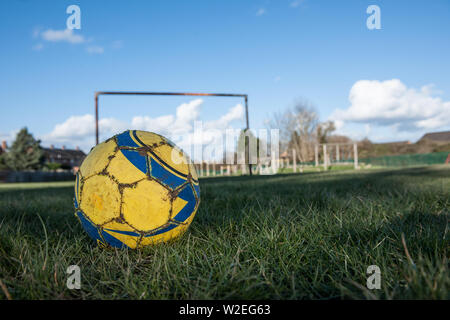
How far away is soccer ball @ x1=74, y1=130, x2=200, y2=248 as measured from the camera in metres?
1.84

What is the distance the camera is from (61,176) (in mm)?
31469

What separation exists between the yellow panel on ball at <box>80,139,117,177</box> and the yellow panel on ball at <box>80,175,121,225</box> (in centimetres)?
6

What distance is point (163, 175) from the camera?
76.5 inches

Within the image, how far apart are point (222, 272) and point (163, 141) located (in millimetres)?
1172

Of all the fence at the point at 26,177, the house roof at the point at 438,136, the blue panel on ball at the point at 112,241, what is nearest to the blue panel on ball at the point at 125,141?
the blue panel on ball at the point at 112,241

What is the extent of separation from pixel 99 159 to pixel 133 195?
1.33 feet

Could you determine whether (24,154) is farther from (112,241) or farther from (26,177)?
(112,241)

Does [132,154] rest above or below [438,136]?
below

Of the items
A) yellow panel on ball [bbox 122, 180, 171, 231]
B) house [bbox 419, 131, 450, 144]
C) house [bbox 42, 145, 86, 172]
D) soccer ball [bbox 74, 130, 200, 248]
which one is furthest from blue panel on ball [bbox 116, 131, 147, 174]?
house [bbox 42, 145, 86, 172]

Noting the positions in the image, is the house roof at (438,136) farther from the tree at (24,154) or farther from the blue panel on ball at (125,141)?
the tree at (24,154)

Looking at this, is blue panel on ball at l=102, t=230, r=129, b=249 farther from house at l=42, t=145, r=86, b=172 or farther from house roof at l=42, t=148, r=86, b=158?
house roof at l=42, t=148, r=86, b=158

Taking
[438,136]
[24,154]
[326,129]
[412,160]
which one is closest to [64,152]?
[24,154]

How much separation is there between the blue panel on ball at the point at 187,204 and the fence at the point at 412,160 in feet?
118
